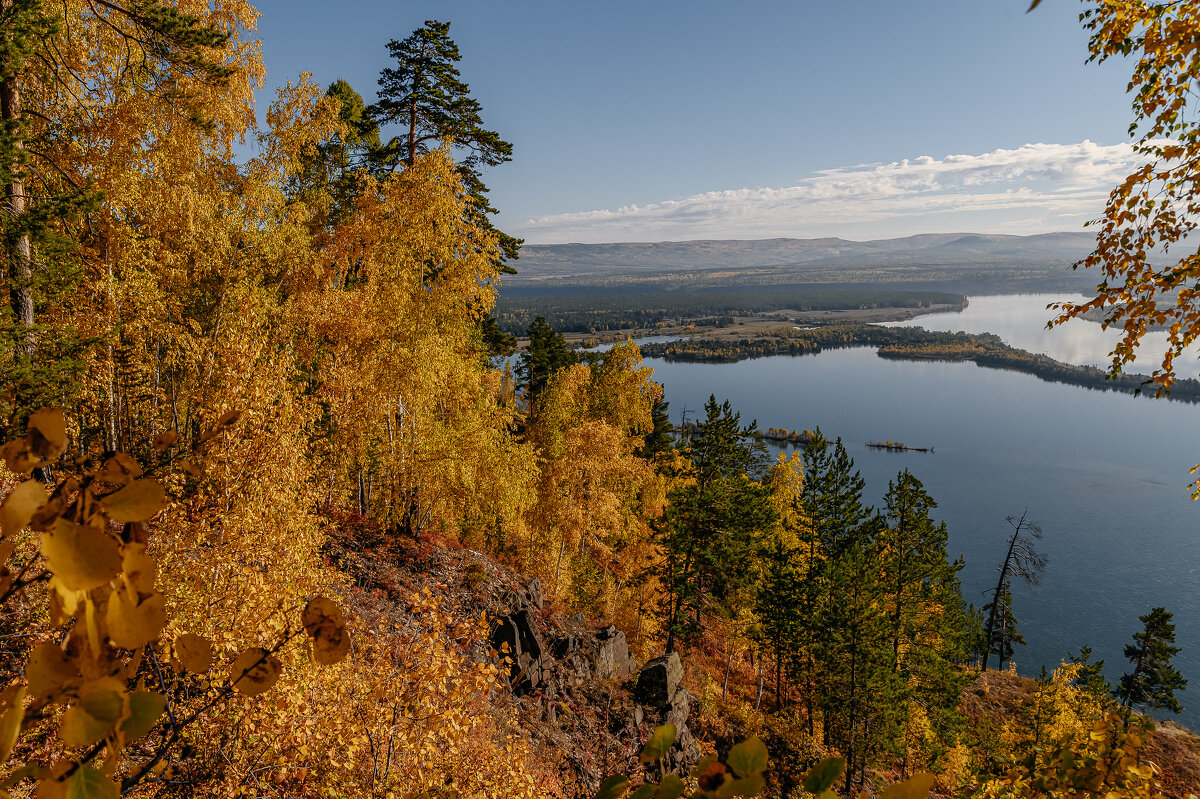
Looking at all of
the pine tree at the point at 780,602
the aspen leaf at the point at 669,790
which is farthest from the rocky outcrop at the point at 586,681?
the aspen leaf at the point at 669,790

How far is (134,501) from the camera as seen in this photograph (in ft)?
3.70

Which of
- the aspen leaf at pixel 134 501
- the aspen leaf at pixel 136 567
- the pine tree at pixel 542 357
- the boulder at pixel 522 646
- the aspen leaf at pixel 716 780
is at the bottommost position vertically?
the boulder at pixel 522 646

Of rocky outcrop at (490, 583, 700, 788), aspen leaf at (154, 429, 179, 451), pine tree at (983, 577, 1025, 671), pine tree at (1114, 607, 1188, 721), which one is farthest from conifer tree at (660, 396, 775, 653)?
pine tree at (983, 577, 1025, 671)

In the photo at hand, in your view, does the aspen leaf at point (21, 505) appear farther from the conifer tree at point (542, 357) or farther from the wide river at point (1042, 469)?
the wide river at point (1042, 469)

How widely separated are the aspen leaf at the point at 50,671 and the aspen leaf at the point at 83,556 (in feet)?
0.75

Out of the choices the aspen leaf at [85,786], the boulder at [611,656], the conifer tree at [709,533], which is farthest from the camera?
the conifer tree at [709,533]

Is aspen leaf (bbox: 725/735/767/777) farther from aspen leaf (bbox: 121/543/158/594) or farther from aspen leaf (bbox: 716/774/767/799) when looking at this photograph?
aspen leaf (bbox: 121/543/158/594)

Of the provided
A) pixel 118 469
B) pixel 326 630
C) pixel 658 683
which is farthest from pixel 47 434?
pixel 658 683

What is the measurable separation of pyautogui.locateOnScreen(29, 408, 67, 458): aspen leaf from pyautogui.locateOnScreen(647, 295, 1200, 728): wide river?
6596 cm

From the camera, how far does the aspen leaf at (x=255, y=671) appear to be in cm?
159

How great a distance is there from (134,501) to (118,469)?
0.19 m

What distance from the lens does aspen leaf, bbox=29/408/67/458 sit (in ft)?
3.83

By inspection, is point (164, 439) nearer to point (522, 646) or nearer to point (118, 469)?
point (118, 469)

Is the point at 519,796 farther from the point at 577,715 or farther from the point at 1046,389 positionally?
the point at 1046,389
